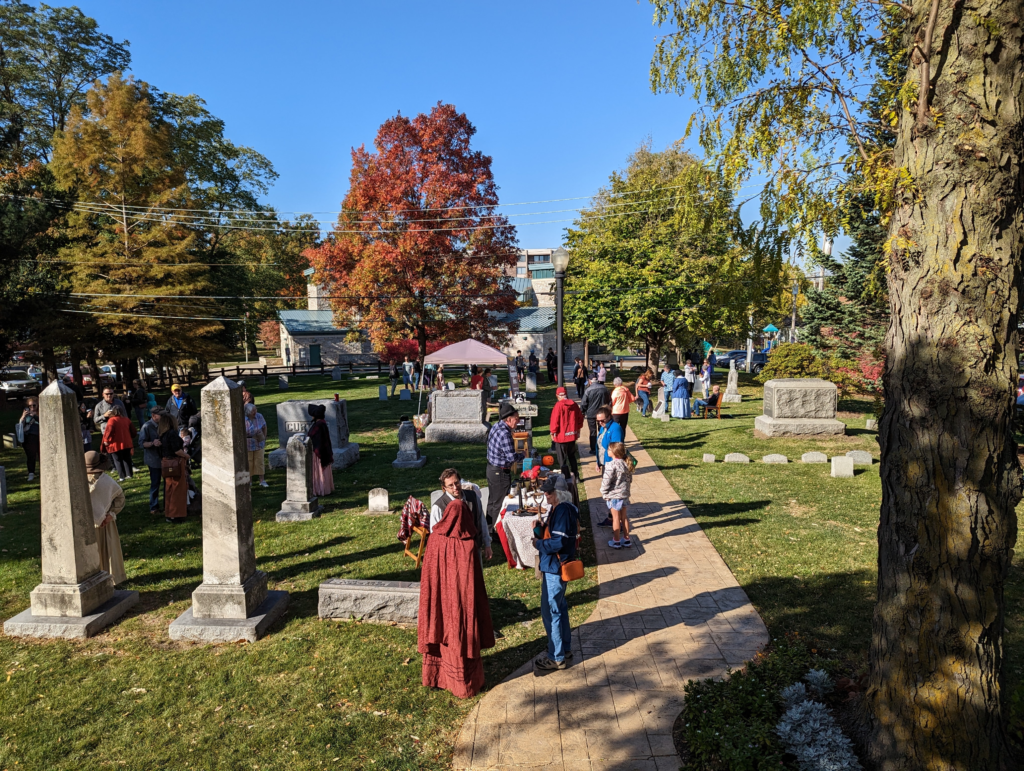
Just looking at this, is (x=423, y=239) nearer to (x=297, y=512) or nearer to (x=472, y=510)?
(x=297, y=512)

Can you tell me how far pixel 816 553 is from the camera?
27.2 ft

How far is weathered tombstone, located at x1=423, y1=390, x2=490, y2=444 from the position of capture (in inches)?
685

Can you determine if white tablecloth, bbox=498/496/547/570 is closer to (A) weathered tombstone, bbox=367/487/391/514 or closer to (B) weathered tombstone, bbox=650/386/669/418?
(A) weathered tombstone, bbox=367/487/391/514

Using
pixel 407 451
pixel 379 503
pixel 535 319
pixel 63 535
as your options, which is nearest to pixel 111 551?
pixel 63 535

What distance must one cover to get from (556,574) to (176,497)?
310 inches

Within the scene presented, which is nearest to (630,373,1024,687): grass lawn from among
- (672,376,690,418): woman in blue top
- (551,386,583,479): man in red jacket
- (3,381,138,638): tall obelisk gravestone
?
(551,386,583,479): man in red jacket

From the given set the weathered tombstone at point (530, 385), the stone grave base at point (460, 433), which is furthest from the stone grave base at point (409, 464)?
the weathered tombstone at point (530, 385)

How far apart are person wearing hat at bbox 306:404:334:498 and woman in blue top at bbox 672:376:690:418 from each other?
12.1 metres

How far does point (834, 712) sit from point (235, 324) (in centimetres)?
3370

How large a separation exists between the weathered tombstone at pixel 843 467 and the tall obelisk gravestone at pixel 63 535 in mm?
12169

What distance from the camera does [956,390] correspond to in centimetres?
344

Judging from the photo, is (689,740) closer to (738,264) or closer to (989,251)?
(989,251)

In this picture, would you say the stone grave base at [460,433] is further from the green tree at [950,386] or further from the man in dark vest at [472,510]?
the green tree at [950,386]

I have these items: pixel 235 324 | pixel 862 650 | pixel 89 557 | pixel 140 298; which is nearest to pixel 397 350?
pixel 235 324
